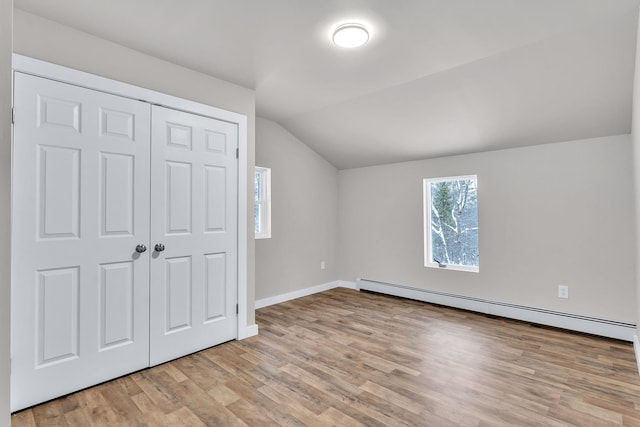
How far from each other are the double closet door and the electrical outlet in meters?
3.26

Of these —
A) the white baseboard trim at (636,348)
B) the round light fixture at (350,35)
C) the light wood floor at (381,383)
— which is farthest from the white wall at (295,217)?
the white baseboard trim at (636,348)

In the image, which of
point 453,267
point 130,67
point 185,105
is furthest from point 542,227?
point 130,67

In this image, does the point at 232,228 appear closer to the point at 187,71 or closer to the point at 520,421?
the point at 187,71

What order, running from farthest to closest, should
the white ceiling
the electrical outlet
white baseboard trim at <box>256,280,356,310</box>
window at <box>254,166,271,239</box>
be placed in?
window at <box>254,166,271,239</box>
white baseboard trim at <box>256,280,356,310</box>
the electrical outlet
the white ceiling

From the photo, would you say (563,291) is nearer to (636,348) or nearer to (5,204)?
(636,348)

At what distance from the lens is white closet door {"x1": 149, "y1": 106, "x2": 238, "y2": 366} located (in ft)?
8.30

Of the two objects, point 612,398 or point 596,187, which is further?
point 596,187

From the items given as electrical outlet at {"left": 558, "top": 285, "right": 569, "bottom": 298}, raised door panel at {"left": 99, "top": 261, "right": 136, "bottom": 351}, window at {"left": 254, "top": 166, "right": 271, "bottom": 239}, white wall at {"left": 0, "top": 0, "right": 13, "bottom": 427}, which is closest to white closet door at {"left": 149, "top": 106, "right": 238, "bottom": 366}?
raised door panel at {"left": 99, "top": 261, "right": 136, "bottom": 351}

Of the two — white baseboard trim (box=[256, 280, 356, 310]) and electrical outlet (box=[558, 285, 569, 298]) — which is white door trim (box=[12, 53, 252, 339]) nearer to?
white baseboard trim (box=[256, 280, 356, 310])

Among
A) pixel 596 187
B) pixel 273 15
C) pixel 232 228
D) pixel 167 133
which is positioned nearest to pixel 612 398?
pixel 596 187

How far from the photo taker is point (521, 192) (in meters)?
3.55

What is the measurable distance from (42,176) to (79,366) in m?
1.25

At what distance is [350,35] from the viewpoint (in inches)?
86.3

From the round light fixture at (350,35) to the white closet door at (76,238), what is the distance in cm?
151
